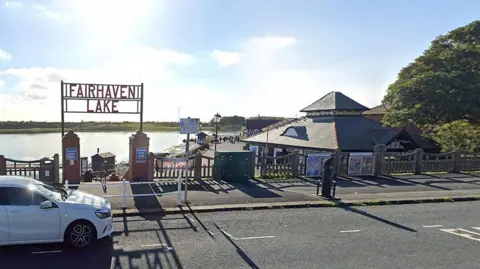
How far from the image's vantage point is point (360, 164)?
694 inches

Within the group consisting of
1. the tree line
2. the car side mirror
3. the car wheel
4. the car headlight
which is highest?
the tree line

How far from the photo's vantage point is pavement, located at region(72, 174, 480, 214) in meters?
10.8

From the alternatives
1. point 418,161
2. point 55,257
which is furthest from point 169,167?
point 418,161

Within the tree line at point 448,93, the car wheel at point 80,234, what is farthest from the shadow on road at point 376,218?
the tree line at point 448,93

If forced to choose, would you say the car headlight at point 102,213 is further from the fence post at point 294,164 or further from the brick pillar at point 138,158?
the fence post at point 294,164

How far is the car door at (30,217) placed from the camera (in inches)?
258

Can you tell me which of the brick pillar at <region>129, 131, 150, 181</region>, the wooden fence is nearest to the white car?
the brick pillar at <region>129, 131, 150, 181</region>

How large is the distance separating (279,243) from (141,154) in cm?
889

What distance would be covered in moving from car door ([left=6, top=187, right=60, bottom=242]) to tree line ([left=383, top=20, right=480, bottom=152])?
1062 inches

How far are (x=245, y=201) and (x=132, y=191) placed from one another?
13.8 ft

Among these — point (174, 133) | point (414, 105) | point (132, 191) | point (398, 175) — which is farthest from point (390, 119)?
point (174, 133)

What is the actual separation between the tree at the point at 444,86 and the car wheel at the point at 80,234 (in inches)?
1112

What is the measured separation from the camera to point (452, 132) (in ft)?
84.9

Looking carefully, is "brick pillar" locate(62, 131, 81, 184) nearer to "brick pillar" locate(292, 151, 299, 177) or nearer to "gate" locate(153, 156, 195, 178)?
"gate" locate(153, 156, 195, 178)
